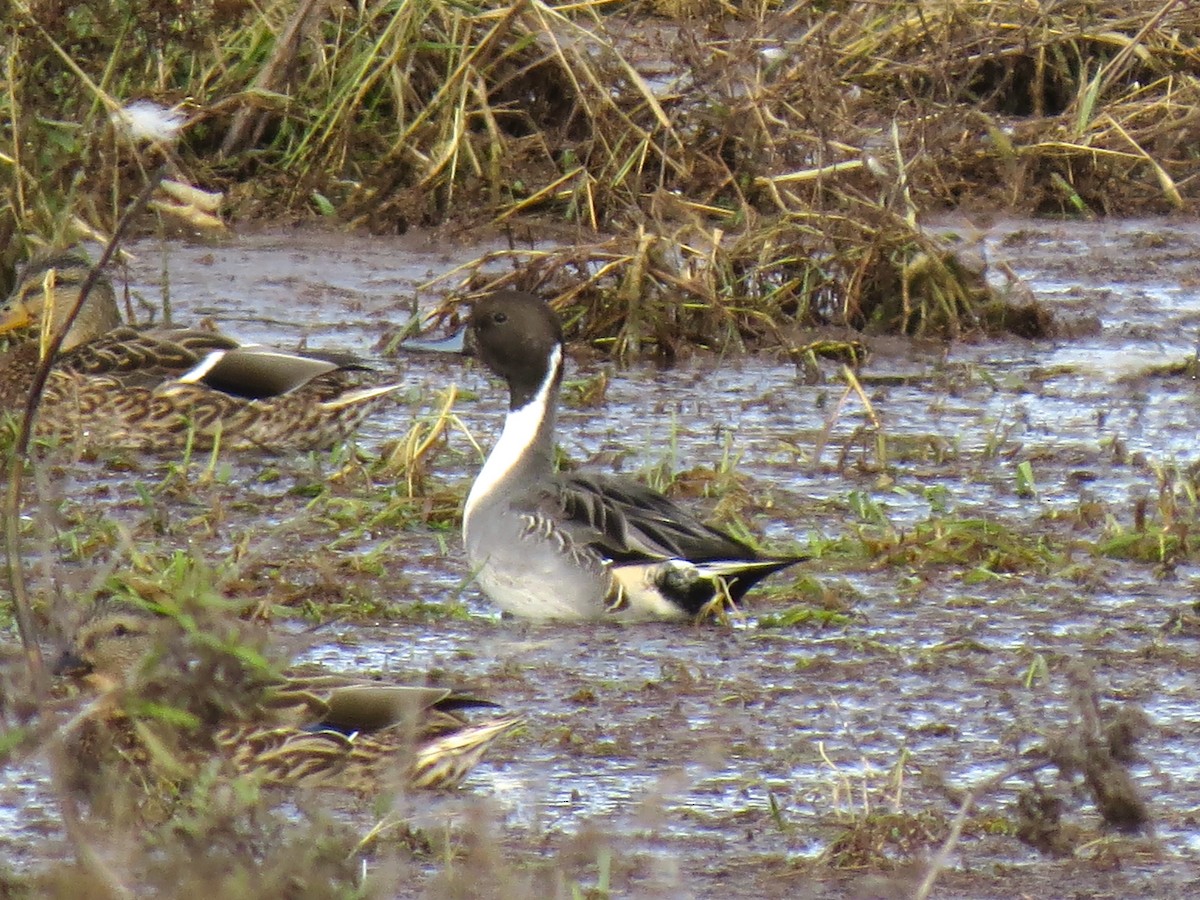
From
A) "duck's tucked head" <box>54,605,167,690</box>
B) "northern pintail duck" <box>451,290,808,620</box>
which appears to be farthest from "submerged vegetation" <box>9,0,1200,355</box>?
"duck's tucked head" <box>54,605,167,690</box>

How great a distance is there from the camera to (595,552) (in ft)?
20.5

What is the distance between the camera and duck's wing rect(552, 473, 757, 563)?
6176mm

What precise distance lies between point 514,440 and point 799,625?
91 centimetres

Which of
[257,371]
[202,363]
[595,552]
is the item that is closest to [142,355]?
[202,363]

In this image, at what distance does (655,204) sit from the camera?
964cm

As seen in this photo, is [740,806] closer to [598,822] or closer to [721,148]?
[598,822]

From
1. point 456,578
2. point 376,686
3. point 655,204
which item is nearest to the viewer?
point 376,686

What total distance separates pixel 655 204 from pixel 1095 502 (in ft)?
9.04

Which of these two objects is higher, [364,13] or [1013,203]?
[364,13]

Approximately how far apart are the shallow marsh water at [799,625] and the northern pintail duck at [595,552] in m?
0.08

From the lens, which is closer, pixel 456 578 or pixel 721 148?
pixel 456 578

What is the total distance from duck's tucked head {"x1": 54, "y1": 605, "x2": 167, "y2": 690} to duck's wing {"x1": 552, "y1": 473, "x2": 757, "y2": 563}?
5.06 feet

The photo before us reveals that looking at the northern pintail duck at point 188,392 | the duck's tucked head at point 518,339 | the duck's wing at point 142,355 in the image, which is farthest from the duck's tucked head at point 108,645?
the duck's wing at point 142,355

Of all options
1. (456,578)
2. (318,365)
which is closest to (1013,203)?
(318,365)
